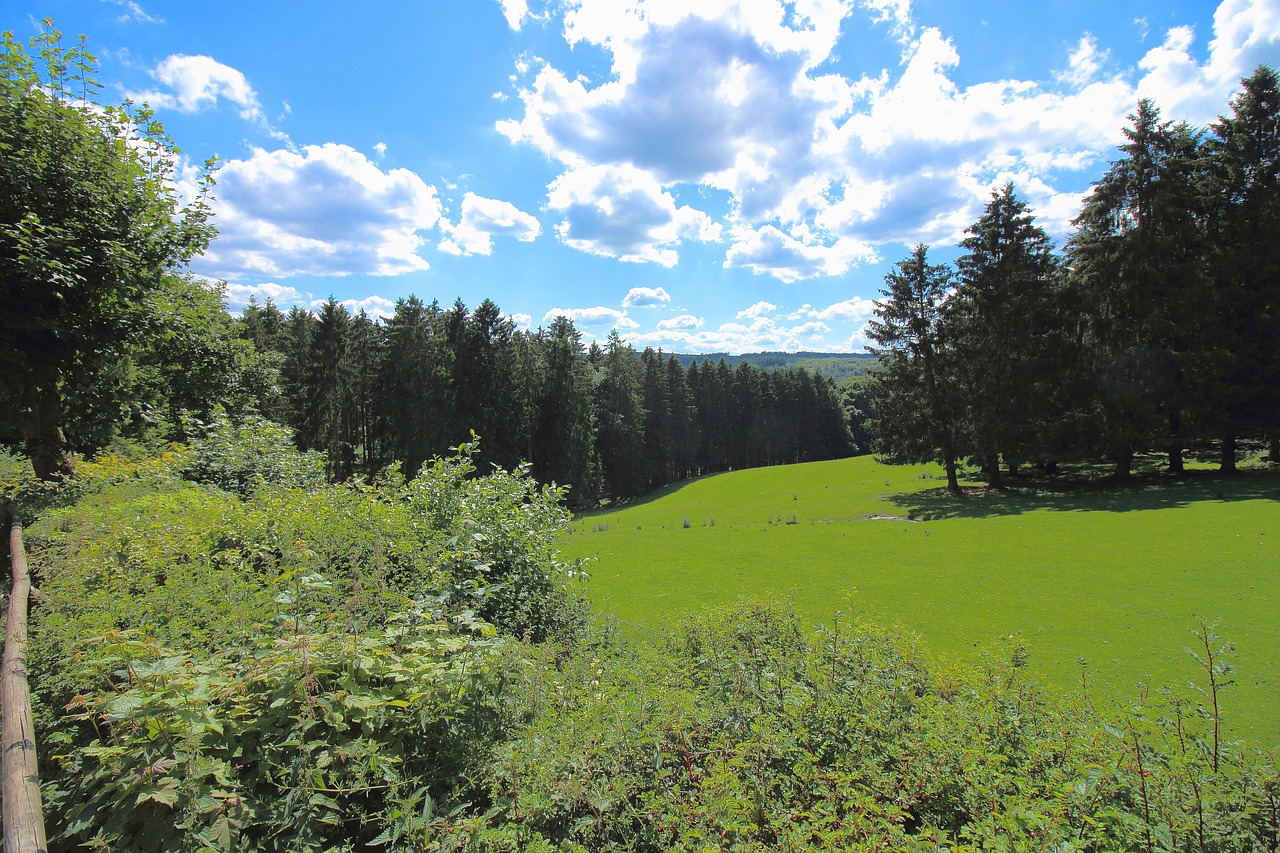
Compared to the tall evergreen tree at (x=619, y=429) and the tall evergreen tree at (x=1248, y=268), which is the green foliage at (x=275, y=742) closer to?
the tall evergreen tree at (x=1248, y=268)

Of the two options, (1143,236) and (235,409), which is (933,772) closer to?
(235,409)

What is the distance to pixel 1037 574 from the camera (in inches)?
415

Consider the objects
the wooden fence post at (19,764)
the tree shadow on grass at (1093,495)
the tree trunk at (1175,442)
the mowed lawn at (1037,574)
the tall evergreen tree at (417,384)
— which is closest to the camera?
the wooden fence post at (19,764)

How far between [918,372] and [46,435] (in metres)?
27.9

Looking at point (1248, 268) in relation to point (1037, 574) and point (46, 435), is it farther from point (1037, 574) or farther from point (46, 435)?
point (46, 435)

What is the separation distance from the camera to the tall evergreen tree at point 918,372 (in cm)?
2389

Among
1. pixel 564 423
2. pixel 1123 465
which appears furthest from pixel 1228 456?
pixel 564 423

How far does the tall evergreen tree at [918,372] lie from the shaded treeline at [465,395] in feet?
60.4

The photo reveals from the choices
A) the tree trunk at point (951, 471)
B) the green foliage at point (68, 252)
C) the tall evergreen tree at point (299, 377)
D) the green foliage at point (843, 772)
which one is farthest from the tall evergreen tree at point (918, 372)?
the tall evergreen tree at point (299, 377)

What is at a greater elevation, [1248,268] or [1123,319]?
[1248,268]

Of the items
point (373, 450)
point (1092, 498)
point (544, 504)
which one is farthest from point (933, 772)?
point (373, 450)

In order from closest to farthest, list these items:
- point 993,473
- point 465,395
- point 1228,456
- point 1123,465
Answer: point 1228,456
point 1123,465
point 993,473
point 465,395

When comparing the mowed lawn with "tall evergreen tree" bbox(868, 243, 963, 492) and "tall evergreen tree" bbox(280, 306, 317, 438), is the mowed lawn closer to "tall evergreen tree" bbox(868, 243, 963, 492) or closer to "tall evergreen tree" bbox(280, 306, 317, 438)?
"tall evergreen tree" bbox(868, 243, 963, 492)

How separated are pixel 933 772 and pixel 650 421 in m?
54.2
